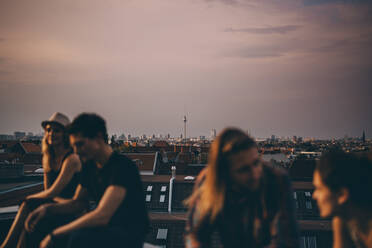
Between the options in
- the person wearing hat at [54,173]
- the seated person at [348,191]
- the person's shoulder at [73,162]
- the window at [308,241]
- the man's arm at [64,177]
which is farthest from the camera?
the window at [308,241]

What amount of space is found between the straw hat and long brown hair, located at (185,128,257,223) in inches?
93.2

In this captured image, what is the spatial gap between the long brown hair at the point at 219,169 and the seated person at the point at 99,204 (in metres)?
0.79

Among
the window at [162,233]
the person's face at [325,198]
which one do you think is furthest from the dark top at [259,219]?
the window at [162,233]

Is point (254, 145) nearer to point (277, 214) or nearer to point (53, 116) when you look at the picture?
point (277, 214)

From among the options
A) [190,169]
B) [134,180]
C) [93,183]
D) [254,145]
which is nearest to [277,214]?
[254,145]

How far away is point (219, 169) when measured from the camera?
240 centimetres

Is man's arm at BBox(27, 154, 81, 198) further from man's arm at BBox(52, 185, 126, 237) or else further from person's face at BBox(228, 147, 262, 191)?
person's face at BBox(228, 147, 262, 191)

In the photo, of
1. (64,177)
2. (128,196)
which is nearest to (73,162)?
(64,177)

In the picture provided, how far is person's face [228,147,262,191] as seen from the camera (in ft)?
7.73

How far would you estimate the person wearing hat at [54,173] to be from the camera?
3.58 m

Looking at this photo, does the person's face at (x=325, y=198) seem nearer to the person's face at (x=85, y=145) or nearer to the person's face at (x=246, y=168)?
the person's face at (x=246, y=168)

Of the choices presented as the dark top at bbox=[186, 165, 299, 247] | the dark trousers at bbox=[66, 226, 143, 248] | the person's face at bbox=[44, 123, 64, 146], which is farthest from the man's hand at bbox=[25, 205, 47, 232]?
the dark top at bbox=[186, 165, 299, 247]

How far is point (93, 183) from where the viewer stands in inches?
134

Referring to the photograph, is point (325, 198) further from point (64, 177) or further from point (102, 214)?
point (64, 177)
